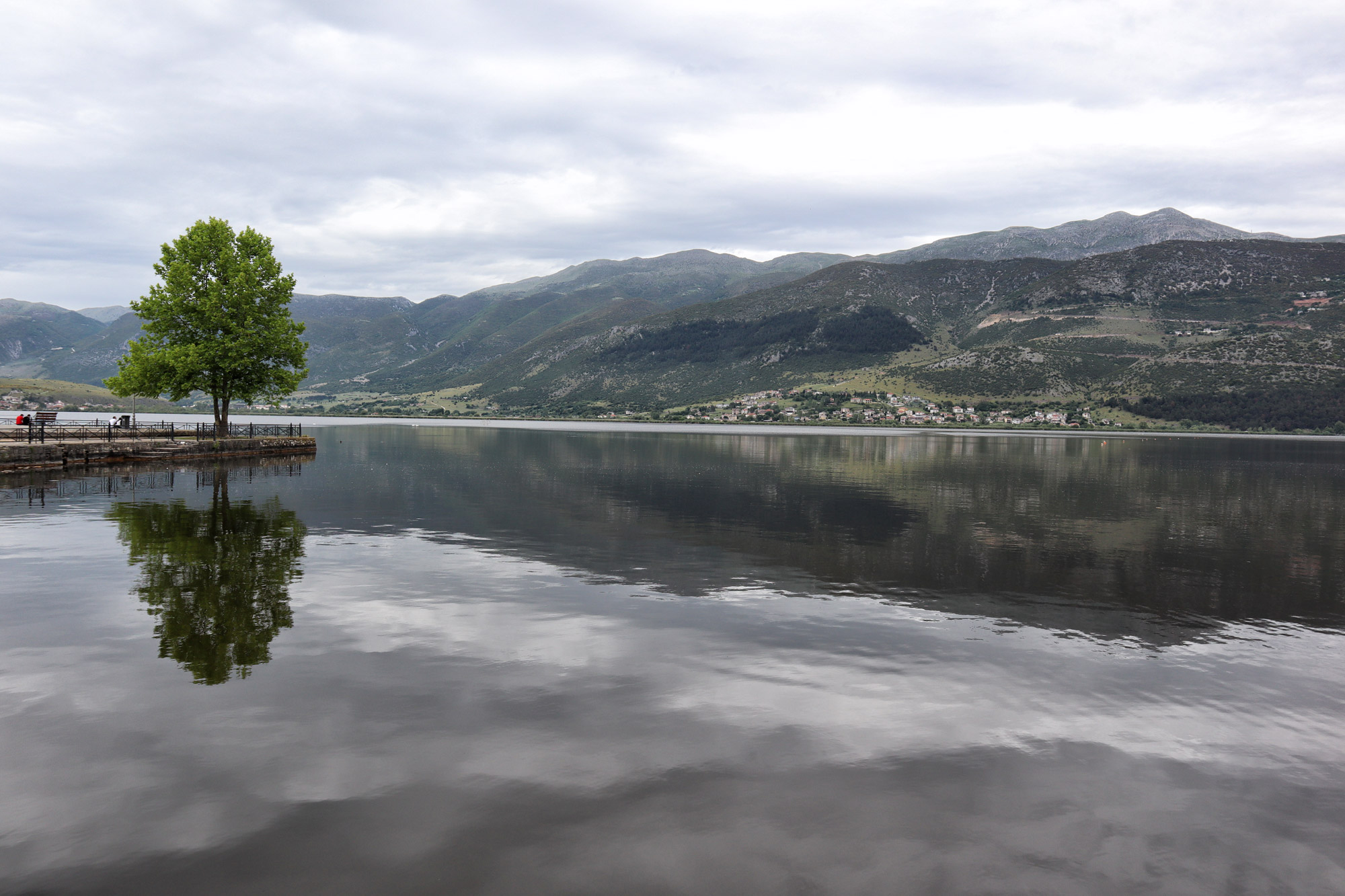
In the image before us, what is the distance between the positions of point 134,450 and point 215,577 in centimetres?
5069

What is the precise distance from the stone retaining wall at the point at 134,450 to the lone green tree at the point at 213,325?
3.48 metres

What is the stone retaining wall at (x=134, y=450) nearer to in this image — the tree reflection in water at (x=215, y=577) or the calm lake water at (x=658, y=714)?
the tree reflection in water at (x=215, y=577)

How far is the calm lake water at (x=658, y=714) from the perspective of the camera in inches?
314

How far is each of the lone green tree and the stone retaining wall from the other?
3.48 metres

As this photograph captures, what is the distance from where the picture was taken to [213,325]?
218ft

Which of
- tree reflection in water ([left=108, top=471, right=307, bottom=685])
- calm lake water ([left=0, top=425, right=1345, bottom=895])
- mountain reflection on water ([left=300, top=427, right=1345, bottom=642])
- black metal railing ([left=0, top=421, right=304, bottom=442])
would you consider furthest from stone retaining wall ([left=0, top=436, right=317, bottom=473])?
calm lake water ([left=0, top=425, right=1345, bottom=895])

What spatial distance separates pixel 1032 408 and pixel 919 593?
201 metres

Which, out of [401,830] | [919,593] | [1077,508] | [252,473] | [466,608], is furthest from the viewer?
[252,473]

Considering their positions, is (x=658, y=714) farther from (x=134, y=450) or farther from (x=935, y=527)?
(x=134, y=450)

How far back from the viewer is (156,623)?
51.8 feet

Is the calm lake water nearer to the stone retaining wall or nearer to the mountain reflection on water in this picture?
the mountain reflection on water

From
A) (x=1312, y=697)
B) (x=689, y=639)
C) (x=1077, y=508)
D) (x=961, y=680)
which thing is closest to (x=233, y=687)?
(x=689, y=639)

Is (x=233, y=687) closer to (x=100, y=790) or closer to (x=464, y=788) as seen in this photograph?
(x=100, y=790)

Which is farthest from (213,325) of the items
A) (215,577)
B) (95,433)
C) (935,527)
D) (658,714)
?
(658,714)
